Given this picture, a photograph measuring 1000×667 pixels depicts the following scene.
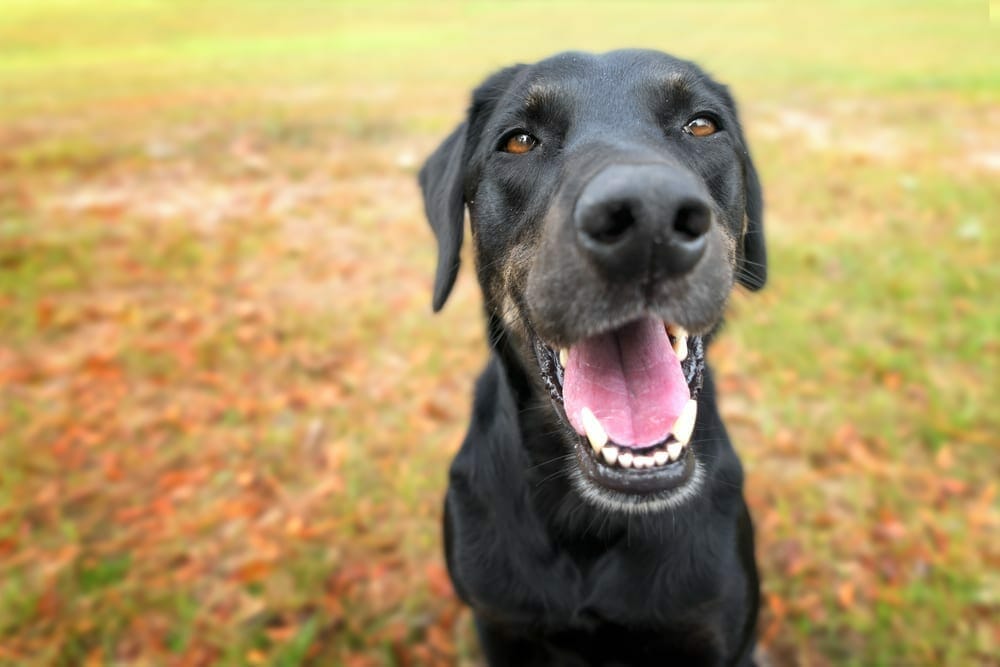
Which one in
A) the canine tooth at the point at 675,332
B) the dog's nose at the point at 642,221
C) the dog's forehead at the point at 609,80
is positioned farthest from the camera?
the dog's forehead at the point at 609,80

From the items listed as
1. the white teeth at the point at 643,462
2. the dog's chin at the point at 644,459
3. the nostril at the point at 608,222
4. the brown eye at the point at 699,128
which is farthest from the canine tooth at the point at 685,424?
the brown eye at the point at 699,128

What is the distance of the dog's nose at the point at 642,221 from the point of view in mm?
1604

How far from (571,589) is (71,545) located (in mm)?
2713

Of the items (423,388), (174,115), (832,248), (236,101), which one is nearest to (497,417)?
(423,388)

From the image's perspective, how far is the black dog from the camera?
6.56ft

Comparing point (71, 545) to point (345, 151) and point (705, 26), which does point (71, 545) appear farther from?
point (705, 26)

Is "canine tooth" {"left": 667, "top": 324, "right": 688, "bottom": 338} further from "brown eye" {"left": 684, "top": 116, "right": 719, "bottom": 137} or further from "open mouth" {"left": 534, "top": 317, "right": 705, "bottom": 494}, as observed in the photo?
"brown eye" {"left": 684, "top": 116, "right": 719, "bottom": 137}

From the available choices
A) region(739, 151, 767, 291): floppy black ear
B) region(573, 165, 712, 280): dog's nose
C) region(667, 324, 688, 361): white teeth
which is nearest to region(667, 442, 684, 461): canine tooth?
region(667, 324, 688, 361): white teeth

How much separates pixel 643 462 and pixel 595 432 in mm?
157

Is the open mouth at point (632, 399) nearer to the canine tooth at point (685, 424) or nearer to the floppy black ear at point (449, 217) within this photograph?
the canine tooth at point (685, 424)

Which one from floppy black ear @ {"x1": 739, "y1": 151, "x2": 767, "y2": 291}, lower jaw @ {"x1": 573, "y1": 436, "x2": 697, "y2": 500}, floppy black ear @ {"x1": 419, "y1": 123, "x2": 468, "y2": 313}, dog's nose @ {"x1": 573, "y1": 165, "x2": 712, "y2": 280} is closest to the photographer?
dog's nose @ {"x1": 573, "y1": 165, "x2": 712, "y2": 280}

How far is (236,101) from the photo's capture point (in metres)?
11.6

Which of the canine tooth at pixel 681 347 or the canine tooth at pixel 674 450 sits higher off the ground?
the canine tooth at pixel 681 347

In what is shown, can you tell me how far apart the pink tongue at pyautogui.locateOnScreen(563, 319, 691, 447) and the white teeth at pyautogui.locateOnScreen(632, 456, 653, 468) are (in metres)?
0.04
